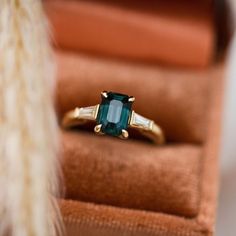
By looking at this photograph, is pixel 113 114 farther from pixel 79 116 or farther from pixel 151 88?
pixel 151 88

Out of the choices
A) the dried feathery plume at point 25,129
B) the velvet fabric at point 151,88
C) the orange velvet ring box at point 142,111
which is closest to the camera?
the dried feathery plume at point 25,129

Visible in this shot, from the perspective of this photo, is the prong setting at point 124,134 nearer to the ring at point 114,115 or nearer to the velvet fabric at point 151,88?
the ring at point 114,115

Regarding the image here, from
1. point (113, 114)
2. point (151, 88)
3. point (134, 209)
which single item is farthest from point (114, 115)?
point (151, 88)

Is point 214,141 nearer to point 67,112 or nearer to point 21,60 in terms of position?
point 67,112

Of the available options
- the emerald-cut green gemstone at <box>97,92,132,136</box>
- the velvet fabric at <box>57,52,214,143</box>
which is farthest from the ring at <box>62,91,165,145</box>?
the velvet fabric at <box>57,52,214,143</box>

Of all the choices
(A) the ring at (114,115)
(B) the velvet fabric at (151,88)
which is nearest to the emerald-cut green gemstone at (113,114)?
(A) the ring at (114,115)

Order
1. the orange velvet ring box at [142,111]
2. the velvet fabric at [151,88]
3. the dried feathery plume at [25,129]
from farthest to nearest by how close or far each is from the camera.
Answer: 1. the velvet fabric at [151,88]
2. the orange velvet ring box at [142,111]
3. the dried feathery plume at [25,129]

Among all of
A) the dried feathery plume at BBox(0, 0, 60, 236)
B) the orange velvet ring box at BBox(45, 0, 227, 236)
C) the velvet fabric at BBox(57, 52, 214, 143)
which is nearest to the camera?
the dried feathery plume at BBox(0, 0, 60, 236)

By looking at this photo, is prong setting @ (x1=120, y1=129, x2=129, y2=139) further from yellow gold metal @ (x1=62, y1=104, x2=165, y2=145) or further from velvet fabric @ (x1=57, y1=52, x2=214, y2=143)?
velvet fabric @ (x1=57, y1=52, x2=214, y2=143)
